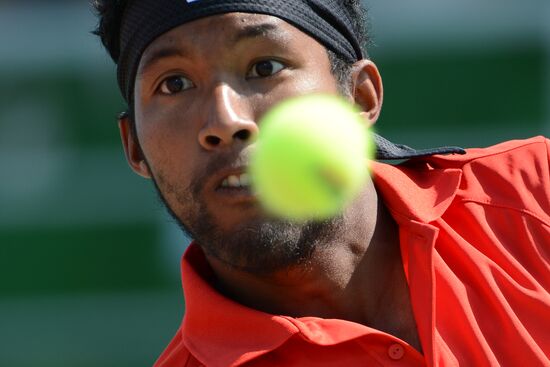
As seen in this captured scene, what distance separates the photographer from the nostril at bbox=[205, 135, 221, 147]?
134 inches

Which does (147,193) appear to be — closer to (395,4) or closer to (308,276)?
(395,4)

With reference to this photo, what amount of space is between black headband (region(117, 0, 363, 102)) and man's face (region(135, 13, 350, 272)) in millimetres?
28

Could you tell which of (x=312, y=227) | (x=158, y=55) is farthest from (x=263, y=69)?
(x=312, y=227)

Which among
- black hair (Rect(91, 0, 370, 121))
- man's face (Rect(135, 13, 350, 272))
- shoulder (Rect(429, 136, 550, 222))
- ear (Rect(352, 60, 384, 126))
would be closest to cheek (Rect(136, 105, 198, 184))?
man's face (Rect(135, 13, 350, 272))

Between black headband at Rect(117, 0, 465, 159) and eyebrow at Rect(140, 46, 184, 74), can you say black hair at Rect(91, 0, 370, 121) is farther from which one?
eyebrow at Rect(140, 46, 184, 74)

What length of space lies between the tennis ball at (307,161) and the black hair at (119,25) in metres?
0.12

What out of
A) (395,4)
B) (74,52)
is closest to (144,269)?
(74,52)

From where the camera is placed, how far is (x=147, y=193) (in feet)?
36.9

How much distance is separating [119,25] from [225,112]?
77 cm

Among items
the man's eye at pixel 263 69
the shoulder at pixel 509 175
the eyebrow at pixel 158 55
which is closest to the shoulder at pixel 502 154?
the shoulder at pixel 509 175

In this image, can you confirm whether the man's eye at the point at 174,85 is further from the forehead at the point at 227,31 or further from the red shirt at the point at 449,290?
the red shirt at the point at 449,290

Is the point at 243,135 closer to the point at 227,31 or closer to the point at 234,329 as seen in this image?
the point at 227,31

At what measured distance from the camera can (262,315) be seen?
11.5 feet

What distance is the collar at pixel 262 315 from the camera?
134 inches
